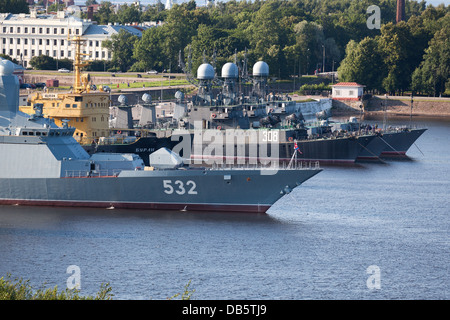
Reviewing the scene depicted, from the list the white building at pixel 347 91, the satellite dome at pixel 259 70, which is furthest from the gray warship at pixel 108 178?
the white building at pixel 347 91

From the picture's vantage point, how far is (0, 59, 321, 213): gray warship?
138ft

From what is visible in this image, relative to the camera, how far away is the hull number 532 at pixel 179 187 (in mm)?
42188

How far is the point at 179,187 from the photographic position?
139 feet

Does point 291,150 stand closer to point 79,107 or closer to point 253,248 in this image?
point 79,107

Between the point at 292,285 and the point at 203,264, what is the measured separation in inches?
159

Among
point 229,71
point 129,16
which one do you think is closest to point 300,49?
point 129,16

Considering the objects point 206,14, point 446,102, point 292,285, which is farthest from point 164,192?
point 206,14

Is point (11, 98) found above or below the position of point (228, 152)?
above

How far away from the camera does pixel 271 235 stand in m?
37.9

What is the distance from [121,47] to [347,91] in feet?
107

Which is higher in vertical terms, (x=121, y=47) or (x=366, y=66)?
(x=121, y=47)

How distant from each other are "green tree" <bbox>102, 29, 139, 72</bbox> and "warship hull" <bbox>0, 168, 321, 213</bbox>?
7710 centimetres

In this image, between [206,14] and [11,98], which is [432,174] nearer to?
[11,98]
